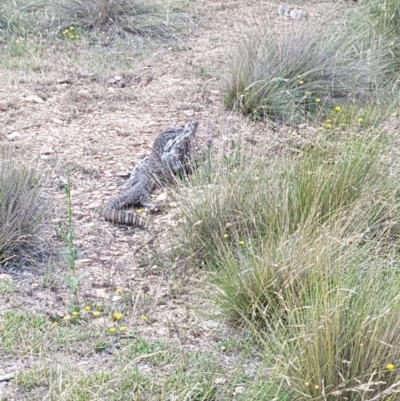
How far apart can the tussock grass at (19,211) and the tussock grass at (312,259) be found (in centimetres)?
90

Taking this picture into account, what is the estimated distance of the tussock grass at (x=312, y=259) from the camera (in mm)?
2875

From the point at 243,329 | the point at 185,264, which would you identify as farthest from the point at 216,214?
the point at 243,329

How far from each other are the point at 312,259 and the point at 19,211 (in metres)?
1.81

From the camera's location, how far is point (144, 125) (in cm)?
639

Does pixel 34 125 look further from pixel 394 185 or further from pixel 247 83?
pixel 394 185

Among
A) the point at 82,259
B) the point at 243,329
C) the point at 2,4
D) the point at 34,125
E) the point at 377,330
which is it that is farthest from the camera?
the point at 2,4

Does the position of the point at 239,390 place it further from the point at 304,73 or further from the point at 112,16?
the point at 112,16

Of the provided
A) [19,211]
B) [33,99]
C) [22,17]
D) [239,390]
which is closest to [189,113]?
[33,99]

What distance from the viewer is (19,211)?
4.31 meters

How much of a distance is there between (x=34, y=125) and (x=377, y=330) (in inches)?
160

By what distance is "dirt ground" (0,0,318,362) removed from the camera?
152 inches

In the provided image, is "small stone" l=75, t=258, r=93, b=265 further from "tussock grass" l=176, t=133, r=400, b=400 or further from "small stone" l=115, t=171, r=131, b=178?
"small stone" l=115, t=171, r=131, b=178

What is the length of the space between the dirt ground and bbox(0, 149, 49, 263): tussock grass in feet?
0.51

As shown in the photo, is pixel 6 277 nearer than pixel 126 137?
Yes
